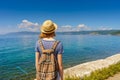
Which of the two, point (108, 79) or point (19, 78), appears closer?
point (108, 79)

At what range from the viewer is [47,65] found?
4.73 meters

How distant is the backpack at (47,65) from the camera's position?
183 inches

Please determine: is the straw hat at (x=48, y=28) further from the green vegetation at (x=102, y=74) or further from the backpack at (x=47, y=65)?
the green vegetation at (x=102, y=74)

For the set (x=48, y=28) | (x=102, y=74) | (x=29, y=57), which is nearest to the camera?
(x=48, y=28)

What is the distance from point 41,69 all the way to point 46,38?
0.61 metres

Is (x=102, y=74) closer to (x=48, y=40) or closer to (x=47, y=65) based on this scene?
(x=47, y=65)

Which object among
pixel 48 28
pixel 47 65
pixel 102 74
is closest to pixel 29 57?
pixel 102 74

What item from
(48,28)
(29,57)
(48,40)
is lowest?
(29,57)

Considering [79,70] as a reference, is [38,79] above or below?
above

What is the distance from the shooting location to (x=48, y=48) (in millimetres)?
4656

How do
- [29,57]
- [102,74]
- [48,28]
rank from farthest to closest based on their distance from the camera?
[29,57] < [102,74] < [48,28]

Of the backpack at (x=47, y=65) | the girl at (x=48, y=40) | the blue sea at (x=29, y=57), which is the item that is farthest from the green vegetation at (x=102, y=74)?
the blue sea at (x=29, y=57)

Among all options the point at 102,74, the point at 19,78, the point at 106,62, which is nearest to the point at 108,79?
the point at 102,74

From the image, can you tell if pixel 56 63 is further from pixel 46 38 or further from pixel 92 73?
pixel 92 73
